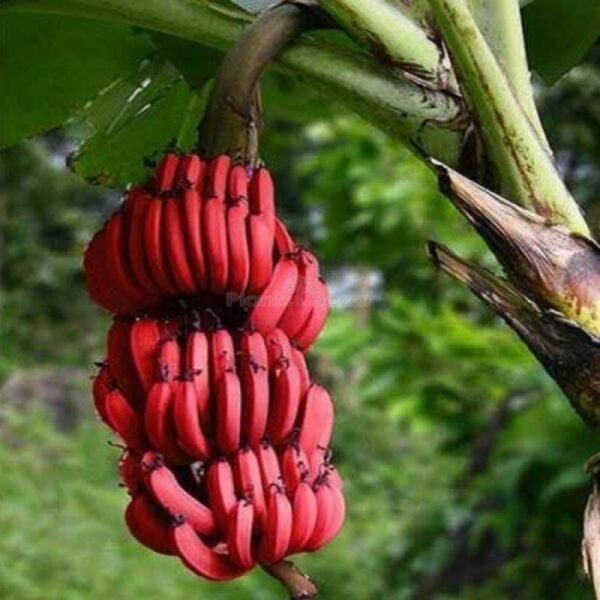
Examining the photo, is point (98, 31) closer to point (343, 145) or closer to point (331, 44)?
point (331, 44)

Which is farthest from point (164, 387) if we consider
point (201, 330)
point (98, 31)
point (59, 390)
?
point (59, 390)

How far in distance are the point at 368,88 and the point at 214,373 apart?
188mm

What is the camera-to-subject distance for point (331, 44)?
2.76 feet

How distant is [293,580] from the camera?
742 mm

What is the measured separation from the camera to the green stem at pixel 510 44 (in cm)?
81

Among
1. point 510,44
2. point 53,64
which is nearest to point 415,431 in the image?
point 53,64

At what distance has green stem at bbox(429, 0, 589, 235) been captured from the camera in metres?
0.79

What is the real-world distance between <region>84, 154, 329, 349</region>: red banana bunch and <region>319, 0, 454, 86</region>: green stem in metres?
0.10

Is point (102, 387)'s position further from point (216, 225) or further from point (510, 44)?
point (510, 44)

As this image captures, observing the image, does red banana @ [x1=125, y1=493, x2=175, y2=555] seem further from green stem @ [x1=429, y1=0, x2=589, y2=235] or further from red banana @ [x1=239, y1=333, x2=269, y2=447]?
green stem @ [x1=429, y1=0, x2=589, y2=235]

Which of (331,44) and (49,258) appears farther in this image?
(49,258)

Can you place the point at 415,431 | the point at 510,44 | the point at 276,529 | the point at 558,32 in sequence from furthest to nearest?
the point at 415,431, the point at 558,32, the point at 510,44, the point at 276,529

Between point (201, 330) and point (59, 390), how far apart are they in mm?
8094

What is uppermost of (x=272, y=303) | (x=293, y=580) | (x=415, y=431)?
(x=272, y=303)
